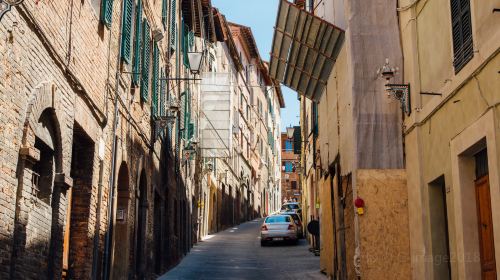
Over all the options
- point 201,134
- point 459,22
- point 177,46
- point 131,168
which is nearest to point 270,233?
point 201,134

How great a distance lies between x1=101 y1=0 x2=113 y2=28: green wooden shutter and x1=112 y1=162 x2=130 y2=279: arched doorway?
3.33m

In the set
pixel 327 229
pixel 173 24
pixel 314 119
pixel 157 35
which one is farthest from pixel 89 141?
pixel 314 119

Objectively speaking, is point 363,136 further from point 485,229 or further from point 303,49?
point 485,229

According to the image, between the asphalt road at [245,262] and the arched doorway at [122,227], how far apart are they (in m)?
3.14

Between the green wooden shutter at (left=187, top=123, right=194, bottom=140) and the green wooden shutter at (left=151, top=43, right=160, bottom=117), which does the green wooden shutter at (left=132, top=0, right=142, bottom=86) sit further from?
the green wooden shutter at (left=187, top=123, right=194, bottom=140)

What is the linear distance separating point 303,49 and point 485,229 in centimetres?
839

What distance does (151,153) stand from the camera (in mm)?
17562

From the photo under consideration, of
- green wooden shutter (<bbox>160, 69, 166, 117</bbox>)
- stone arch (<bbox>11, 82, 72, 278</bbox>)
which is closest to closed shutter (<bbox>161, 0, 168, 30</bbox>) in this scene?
green wooden shutter (<bbox>160, 69, 166, 117</bbox>)

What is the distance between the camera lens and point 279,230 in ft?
91.6

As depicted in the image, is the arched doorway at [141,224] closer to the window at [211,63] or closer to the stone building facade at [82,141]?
the stone building facade at [82,141]

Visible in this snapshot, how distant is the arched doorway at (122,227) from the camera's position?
47.6 feet

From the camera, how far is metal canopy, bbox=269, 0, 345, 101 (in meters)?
15.3

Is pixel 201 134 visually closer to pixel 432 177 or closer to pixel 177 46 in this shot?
pixel 177 46

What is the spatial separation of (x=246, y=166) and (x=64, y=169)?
38587 millimetres
